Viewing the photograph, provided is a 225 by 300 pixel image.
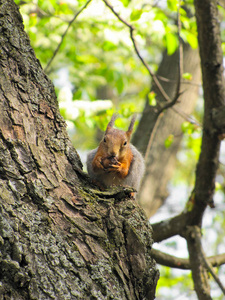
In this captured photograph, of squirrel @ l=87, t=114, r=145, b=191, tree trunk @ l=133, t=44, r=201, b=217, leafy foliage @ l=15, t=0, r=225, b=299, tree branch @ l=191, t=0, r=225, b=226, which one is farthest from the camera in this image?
tree trunk @ l=133, t=44, r=201, b=217

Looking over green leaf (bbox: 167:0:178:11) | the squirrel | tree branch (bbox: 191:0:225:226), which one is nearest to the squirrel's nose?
the squirrel

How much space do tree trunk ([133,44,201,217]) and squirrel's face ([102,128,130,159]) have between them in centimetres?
154

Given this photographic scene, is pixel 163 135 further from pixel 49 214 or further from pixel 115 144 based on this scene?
pixel 49 214

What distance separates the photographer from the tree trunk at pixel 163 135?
4.76 m

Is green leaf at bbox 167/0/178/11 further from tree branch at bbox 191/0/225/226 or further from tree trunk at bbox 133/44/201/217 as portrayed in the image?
tree trunk at bbox 133/44/201/217

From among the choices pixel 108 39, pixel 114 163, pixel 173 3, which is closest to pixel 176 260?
pixel 114 163

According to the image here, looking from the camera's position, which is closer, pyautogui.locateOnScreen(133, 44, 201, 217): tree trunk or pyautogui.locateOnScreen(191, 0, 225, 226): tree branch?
pyautogui.locateOnScreen(191, 0, 225, 226): tree branch

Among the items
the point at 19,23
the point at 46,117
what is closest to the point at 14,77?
the point at 46,117

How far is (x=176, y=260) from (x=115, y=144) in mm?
1576

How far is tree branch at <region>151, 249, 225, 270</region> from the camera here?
3586 millimetres

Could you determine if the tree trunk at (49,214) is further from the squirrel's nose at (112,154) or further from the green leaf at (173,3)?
the green leaf at (173,3)

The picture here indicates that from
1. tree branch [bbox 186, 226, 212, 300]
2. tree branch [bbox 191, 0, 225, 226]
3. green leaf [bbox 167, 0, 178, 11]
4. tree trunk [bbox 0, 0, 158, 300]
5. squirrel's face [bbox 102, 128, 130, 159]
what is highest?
green leaf [bbox 167, 0, 178, 11]

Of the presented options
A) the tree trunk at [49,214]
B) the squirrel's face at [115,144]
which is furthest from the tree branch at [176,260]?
the tree trunk at [49,214]

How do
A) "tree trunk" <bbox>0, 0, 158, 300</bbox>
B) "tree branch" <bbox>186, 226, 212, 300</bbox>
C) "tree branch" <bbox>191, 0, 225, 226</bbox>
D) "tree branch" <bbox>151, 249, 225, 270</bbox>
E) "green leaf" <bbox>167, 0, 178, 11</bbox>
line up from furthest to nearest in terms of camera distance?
"tree branch" <bbox>151, 249, 225, 270</bbox> → "green leaf" <bbox>167, 0, 178, 11</bbox> → "tree branch" <bbox>186, 226, 212, 300</bbox> → "tree branch" <bbox>191, 0, 225, 226</bbox> → "tree trunk" <bbox>0, 0, 158, 300</bbox>
